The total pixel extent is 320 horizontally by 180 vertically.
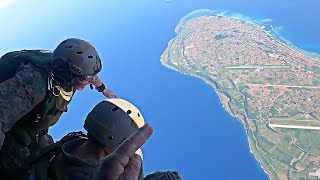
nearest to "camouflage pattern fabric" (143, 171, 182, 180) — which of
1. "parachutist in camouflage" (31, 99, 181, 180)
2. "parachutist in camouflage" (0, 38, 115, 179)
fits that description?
"parachutist in camouflage" (31, 99, 181, 180)

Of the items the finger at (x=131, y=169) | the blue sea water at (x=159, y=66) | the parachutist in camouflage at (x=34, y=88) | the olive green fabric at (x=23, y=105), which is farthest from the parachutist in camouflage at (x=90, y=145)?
the blue sea water at (x=159, y=66)

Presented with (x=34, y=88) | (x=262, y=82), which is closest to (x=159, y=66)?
(x=262, y=82)

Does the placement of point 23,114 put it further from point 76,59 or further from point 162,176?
point 162,176

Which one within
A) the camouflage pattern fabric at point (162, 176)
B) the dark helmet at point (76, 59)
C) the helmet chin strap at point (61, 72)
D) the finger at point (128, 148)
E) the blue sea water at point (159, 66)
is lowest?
the finger at point (128, 148)

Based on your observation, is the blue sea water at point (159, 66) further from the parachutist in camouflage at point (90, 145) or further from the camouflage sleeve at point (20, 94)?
the parachutist in camouflage at point (90, 145)

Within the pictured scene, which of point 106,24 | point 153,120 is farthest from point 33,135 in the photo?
point 106,24

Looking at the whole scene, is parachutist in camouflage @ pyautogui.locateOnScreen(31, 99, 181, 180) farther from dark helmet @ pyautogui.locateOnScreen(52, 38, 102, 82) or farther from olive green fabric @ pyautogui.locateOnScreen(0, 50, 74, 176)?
dark helmet @ pyautogui.locateOnScreen(52, 38, 102, 82)
